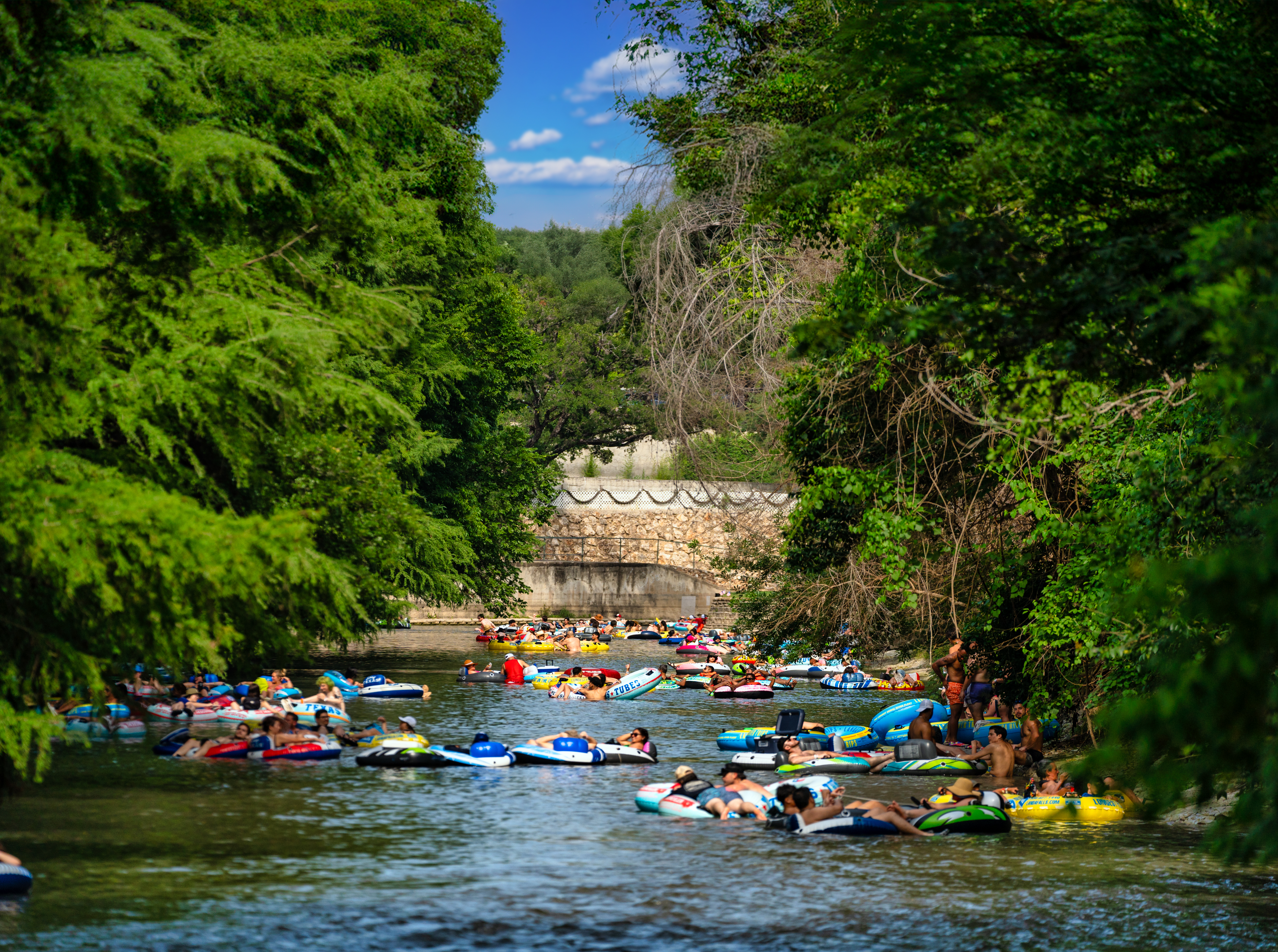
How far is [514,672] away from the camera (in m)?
34.0

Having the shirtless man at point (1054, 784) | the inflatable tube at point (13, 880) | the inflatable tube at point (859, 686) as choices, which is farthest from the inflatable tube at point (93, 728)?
the inflatable tube at point (859, 686)

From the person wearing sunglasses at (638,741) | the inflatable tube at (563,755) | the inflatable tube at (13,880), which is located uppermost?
the inflatable tube at (13,880)

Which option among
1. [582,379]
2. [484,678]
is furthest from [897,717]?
[582,379]

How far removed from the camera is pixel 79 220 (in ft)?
37.4

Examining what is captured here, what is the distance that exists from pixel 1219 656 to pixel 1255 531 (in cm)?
617

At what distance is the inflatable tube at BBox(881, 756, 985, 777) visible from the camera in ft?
67.5

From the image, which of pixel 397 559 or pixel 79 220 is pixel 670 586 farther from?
pixel 79 220

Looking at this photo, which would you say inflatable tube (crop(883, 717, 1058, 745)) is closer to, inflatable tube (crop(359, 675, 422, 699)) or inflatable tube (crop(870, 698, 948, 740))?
inflatable tube (crop(870, 698, 948, 740))

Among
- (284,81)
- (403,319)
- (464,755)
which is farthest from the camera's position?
(464,755)

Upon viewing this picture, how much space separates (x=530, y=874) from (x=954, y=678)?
1086 cm

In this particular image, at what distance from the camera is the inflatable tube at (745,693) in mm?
32688

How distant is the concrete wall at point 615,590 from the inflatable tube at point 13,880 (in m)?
41.8

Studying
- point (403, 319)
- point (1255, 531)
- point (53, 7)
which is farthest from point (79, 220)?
point (1255, 531)

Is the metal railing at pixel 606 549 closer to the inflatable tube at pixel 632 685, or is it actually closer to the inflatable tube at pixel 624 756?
the inflatable tube at pixel 632 685
